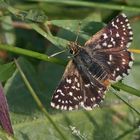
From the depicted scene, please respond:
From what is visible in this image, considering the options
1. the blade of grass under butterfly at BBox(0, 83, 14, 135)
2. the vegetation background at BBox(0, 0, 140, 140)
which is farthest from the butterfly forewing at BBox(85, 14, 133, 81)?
the blade of grass under butterfly at BBox(0, 83, 14, 135)

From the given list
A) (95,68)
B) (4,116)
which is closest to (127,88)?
(95,68)

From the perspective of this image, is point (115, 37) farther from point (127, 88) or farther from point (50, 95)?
point (50, 95)

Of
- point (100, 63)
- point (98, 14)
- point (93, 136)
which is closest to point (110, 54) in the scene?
point (100, 63)

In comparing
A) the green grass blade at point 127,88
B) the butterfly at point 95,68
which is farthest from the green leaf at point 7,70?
the green grass blade at point 127,88

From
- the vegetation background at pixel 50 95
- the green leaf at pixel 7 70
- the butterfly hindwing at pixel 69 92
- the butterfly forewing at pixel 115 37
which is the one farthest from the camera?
the vegetation background at pixel 50 95

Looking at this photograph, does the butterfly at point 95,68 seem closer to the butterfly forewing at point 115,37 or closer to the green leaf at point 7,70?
the butterfly forewing at point 115,37

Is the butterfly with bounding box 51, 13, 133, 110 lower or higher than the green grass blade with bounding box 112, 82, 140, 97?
→ higher

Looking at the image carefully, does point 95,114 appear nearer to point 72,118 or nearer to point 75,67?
point 72,118

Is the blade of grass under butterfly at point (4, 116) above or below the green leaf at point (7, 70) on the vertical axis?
below

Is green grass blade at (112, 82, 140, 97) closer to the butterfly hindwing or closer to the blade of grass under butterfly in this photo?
the butterfly hindwing
